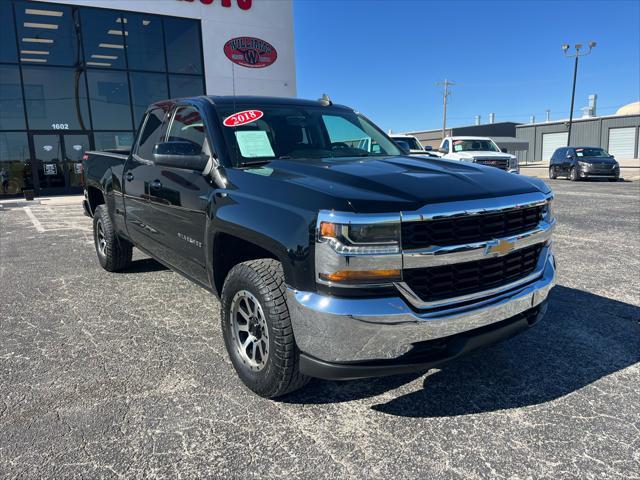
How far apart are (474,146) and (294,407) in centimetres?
1516

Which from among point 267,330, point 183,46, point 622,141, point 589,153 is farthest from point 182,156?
point 622,141

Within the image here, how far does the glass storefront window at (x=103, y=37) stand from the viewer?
54.3 ft

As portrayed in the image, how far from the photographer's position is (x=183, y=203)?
3.29 metres

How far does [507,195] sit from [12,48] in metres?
19.0

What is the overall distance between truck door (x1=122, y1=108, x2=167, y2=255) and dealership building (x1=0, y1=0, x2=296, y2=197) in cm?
1305

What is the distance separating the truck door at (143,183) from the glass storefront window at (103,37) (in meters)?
15.1

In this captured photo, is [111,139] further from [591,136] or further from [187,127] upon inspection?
[591,136]

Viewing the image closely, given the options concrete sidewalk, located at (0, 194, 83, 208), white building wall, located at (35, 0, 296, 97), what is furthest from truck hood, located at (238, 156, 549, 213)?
white building wall, located at (35, 0, 296, 97)

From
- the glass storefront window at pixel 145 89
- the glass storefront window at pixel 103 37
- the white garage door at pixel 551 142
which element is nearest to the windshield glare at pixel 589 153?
the glass storefront window at pixel 145 89

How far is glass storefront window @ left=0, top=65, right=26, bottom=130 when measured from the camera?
16016mm

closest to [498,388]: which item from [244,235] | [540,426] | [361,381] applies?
[540,426]

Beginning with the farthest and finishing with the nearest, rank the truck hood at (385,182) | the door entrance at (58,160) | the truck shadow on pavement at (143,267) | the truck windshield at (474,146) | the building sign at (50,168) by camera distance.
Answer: the building sign at (50,168)
the door entrance at (58,160)
the truck windshield at (474,146)
the truck shadow on pavement at (143,267)
the truck hood at (385,182)

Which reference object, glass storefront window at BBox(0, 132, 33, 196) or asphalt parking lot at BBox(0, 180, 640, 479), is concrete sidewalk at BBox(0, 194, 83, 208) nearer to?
glass storefront window at BBox(0, 132, 33, 196)

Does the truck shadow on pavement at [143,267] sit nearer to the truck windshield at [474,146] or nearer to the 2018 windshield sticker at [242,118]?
the 2018 windshield sticker at [242,118]
